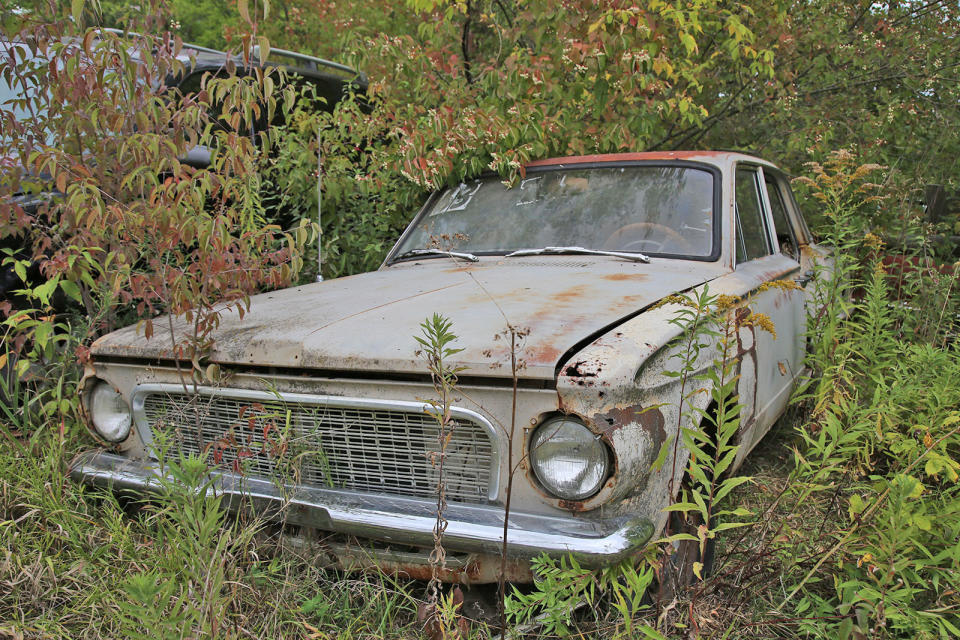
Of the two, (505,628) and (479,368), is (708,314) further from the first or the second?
(505,628)

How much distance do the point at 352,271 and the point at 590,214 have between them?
2094 millimetres

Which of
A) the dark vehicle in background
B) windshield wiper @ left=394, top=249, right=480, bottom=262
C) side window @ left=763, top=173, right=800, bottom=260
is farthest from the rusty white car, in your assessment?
side window @ left=763, top=173, right=800, bottom=260

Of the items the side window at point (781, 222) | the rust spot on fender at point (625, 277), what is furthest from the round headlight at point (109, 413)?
the side window at point (781, 222)

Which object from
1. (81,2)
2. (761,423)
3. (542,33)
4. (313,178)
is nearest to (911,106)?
(542,33)

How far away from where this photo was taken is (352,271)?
4.83 m

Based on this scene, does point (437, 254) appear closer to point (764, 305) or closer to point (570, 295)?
point (570, 295)

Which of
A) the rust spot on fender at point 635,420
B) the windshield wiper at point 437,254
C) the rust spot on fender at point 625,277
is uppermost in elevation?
the rust spot on fender at point 625,277

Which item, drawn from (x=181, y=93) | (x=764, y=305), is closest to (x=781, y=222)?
(x=764, y=305)

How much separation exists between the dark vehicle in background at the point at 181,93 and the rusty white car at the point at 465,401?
0.88m

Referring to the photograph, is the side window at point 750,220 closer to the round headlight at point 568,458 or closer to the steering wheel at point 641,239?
the steering wheel at point 641,239

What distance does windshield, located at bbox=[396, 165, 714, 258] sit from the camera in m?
3.13

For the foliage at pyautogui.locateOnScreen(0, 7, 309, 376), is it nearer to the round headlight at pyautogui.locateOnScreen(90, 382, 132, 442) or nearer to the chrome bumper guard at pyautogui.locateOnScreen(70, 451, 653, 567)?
the round headlight at pyautogui.locateOnScreen(90, 382, 132, 442)

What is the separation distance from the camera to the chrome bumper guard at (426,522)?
1.78m

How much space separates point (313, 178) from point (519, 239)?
208cm
